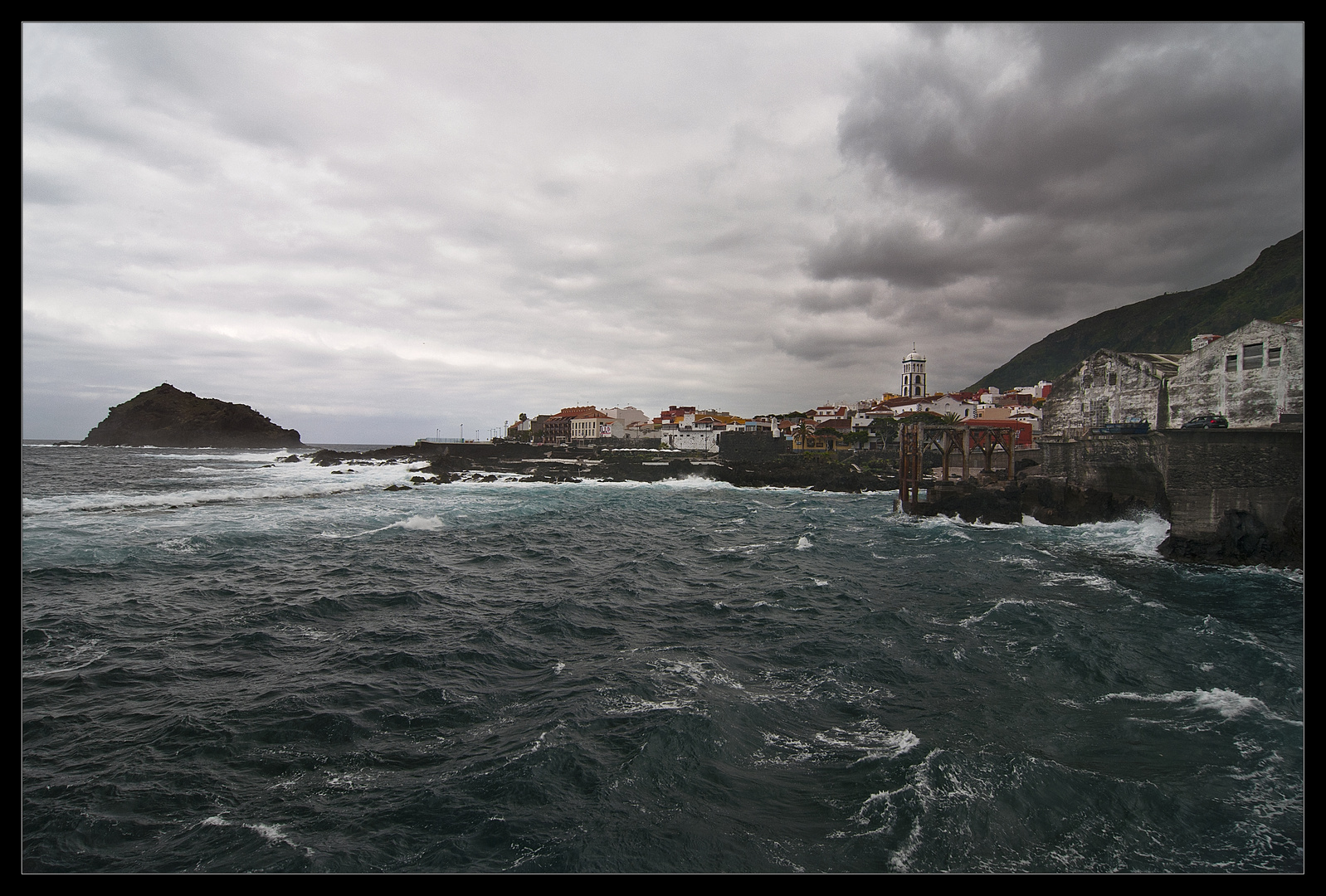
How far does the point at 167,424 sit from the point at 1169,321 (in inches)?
8495

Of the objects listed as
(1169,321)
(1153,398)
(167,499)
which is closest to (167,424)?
(167,499)

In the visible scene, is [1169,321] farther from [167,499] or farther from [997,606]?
[167,499]

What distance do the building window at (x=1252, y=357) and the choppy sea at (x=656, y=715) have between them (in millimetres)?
8539

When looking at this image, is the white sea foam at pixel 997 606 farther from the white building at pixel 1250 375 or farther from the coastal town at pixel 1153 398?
the white building at pixel 1250 375

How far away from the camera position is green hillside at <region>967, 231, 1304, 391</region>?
28975 millimetres

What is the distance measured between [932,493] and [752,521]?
10.6 meters

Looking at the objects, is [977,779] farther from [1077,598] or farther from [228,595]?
[228,595]

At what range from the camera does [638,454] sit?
75062 mm

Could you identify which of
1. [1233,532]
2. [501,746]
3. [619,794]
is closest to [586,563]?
[501,746]

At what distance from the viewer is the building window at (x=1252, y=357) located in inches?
784

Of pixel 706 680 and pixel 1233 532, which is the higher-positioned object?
pixel 1233 532

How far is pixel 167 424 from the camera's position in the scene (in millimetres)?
127250
